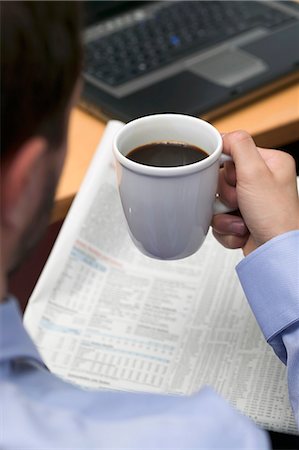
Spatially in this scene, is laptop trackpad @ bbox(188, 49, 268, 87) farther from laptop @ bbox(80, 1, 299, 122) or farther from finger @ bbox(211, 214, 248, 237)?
finger @ bbox(211, 214, 248, 237)

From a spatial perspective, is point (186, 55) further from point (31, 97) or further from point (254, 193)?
point (31, 97)

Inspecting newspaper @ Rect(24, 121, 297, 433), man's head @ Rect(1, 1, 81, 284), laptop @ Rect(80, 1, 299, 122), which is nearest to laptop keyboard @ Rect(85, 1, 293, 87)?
laptop @ Rect(80, 1, 299, 122)

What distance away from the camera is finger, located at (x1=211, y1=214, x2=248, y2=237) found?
68 cm

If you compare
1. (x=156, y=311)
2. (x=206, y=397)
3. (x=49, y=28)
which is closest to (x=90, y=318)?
(x=156, y=311)

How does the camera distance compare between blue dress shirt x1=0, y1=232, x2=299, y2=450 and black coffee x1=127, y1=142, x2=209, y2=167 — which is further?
black coffee x1=127, y1=142, x2=209, y2=167

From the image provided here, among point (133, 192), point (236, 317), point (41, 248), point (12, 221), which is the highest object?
point (12, 221)

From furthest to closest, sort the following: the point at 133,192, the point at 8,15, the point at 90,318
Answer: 1. the point at 90,318
2. the point at 133,192
3. the point at 8,15

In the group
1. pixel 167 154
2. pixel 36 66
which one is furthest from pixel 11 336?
pixel 167 154

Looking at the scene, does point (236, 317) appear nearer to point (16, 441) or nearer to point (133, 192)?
point (133, 192)

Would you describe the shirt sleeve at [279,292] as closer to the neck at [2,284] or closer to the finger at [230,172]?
the finger at [230,172]

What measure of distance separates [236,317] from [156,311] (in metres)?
0.07

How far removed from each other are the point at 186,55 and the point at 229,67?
6 cm

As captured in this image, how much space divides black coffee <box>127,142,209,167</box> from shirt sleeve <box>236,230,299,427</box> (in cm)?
10

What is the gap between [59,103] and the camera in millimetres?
388
